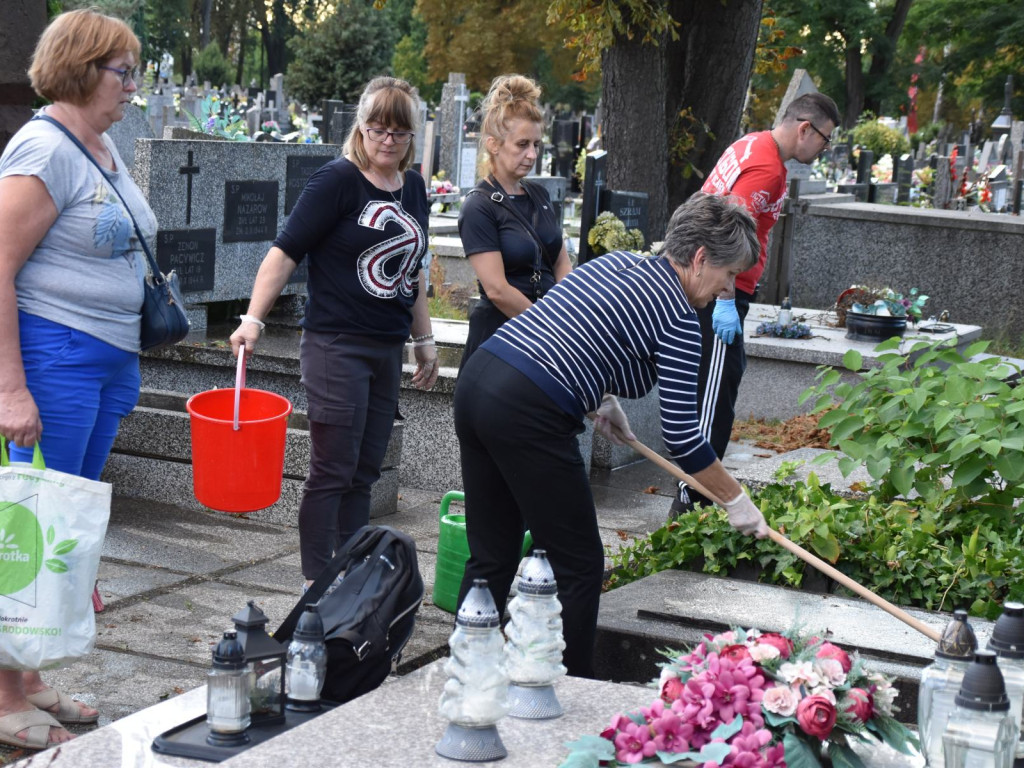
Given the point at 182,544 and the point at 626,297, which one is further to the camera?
the point at 182,544

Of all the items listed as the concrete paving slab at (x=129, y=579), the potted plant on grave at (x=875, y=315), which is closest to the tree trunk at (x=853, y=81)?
the potted plant on grave at (x=875, y=315)

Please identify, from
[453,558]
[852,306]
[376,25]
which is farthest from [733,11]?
[376,25]

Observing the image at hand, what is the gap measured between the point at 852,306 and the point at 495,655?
6682mm

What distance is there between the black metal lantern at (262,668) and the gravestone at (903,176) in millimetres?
18431

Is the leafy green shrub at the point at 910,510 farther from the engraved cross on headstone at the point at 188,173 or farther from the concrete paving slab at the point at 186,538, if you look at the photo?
the engraved cross on headstone at the point at 188,173

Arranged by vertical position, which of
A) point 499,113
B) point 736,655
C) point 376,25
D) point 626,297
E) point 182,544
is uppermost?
point 376,25

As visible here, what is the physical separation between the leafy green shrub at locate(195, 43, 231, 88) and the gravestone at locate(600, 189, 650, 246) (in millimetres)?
51256

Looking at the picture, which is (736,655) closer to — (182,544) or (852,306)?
(182,544)

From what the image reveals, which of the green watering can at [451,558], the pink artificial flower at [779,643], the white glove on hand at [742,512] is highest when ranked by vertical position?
the white glove on hand at [742,512]

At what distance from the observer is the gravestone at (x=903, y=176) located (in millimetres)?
20391

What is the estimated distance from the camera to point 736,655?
2.78 m

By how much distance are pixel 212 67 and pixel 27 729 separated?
187 ft

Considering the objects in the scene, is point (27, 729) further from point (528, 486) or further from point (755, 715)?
point (755, 715)

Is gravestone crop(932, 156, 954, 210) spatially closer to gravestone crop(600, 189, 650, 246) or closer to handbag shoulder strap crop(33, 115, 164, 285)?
gravestone crop(600, 189, 650, 246)
